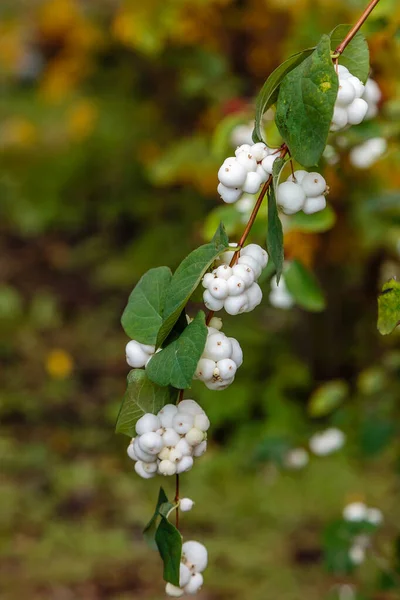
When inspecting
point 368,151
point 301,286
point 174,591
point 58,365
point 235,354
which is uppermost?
point 58,365

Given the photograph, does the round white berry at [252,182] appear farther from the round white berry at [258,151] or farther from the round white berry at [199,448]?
the round white berry at [199,448]

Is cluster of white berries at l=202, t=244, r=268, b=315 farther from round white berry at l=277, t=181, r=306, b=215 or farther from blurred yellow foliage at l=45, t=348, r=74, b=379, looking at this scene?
blurred yellow foliage at l=45, t=348, r=74, b=379

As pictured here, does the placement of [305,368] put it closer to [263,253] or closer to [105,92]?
[263,253]

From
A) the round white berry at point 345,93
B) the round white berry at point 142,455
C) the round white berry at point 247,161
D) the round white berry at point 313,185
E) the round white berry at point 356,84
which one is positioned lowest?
the round white berry at point 142,455

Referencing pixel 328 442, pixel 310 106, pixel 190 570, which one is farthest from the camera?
pixel 328 442

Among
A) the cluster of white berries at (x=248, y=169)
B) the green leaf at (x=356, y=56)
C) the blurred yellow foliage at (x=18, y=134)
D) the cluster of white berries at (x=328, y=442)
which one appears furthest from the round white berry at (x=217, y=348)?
the blurred yellow foliage at (x=18, y=134)

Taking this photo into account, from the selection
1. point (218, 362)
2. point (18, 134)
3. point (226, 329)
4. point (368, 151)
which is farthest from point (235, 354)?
point (18, 134)

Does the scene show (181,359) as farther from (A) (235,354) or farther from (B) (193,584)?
(B) (193,584)
